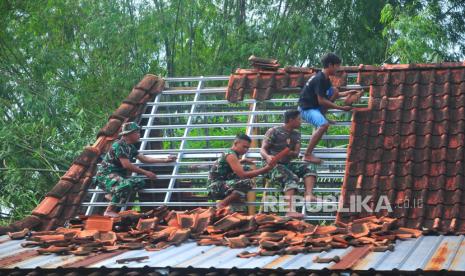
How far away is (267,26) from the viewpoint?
21.5 meters

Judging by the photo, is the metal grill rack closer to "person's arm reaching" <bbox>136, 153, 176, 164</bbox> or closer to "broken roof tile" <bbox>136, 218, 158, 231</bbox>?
"person's arm reaching" <bbox>136, 153, 176, 164</bbox>

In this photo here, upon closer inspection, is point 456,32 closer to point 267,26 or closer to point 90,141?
point 267,26

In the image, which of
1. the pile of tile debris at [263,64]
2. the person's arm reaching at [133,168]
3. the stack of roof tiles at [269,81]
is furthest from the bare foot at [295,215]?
the pile of tile debris at [263,64]

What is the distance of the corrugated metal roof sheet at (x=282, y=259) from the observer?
865 cm

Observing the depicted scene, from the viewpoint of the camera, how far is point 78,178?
12.9 meters

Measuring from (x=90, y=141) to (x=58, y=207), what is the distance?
6431 mm

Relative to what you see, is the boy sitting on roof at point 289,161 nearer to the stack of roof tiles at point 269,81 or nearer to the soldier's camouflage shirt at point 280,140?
the soldier's camouflage shirt at point 280,140

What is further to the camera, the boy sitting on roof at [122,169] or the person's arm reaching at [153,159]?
the person's arm reaching at [153,159]

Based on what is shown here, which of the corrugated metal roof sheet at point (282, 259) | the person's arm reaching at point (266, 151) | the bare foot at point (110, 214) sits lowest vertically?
the corrugated metal roof sheet at point (282, 259)

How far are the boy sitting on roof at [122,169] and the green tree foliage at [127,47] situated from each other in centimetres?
583

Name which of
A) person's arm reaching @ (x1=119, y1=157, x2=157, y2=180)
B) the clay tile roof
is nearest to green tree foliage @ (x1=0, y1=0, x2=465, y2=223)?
the clay tile roof

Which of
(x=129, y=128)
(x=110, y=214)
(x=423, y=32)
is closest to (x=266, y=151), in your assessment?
(x=129, y=128)

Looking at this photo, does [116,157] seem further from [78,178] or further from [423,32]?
[423,32]

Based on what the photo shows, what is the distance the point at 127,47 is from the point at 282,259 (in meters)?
11.6
